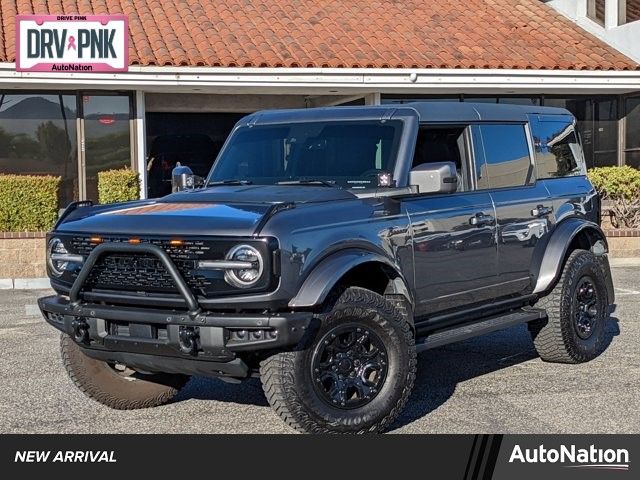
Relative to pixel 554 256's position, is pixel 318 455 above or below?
below

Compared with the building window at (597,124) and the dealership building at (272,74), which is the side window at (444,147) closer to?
the dealership building at (272,74)

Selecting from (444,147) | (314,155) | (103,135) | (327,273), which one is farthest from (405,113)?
(103,135)

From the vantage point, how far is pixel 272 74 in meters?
16.1

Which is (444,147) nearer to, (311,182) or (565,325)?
(311,182)

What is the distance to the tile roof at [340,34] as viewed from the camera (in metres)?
16.5

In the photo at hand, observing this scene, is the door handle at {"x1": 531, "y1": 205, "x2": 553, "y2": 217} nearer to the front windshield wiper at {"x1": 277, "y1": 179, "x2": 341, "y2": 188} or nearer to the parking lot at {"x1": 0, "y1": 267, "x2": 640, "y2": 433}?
the parking lot at {"x1": 0, "y1": 267, "x2": 640, "y2": 433}

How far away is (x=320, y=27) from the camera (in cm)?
1830

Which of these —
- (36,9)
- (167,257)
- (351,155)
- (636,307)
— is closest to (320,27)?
(36,9)

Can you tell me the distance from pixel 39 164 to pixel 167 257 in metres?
12.7

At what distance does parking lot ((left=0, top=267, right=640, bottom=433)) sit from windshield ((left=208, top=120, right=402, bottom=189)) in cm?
156

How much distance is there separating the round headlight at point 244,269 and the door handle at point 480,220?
200cm

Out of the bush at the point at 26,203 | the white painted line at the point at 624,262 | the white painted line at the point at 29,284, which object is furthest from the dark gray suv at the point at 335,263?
the bush at the point at 26,203

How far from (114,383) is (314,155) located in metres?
2.05

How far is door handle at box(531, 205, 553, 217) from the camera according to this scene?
7.20 meters
